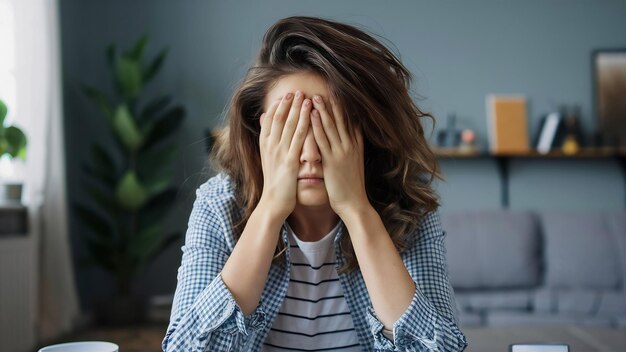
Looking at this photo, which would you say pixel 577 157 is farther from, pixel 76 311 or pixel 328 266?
pixel 328 266

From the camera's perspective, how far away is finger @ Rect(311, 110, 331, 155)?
1.14m

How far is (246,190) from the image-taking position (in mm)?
1271

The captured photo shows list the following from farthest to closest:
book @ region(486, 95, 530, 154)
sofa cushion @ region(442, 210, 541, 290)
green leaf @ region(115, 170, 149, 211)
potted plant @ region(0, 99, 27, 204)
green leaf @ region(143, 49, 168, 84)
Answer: book @ region(486, 95, 530, 154)
green leaf @ region(143, 49, 168, 84)
green leaf @ region(115, 170, 149, 211)
sofa cushion @ region(442, 210, 541, 290)
potted plant @ region(0, 99, 27, 204)

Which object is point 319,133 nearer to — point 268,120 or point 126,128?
point 268,120

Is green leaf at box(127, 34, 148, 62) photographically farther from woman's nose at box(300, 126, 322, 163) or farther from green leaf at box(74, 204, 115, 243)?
woman's nose at box(300, 126, 322, 163)

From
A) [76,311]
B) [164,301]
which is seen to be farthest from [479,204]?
[76,311]

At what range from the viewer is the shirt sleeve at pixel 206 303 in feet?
3.54

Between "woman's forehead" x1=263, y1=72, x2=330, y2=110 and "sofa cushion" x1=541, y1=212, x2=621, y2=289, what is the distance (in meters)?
2.79

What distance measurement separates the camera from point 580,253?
11.9 ft

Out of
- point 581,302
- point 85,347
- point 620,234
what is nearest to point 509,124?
point 620,234

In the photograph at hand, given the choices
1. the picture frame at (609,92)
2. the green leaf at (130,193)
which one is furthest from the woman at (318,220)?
the picture frame at (609,92)

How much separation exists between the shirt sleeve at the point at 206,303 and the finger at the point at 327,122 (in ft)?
0.79

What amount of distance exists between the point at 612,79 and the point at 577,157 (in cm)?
58

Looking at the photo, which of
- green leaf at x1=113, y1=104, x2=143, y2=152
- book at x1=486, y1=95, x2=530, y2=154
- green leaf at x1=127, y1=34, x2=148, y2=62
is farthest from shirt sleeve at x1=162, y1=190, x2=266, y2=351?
book at x1=486, y1=95, x2=530, y2=154
